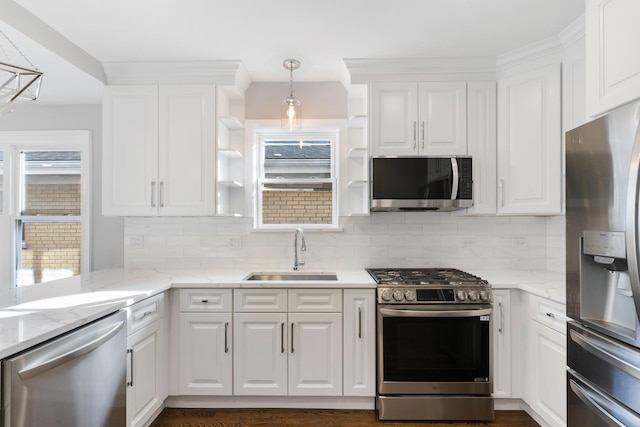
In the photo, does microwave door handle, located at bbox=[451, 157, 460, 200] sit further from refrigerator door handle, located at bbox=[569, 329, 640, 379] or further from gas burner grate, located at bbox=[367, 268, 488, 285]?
refrigerator door handle, located at bbox=[569, 329, 640, 379]

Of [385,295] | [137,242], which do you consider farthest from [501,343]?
[137,242]

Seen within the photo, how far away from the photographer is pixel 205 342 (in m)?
2.40

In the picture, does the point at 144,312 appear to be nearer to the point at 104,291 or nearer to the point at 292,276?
the point at 104,291

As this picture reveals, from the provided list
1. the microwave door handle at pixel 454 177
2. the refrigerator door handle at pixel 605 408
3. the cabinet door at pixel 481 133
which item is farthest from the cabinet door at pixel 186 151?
the refrigerator door handle at pixel 605 408

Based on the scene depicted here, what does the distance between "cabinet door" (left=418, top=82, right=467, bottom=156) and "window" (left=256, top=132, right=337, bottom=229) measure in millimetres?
831

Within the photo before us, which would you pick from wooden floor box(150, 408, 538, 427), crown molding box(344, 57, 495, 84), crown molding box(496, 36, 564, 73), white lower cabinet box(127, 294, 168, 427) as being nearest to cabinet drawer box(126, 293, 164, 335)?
white lower cabinet box(127, 294, 168, 427)

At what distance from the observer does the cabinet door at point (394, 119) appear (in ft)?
8.89

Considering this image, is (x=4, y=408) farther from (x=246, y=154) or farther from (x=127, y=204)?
(x=246, y=154)

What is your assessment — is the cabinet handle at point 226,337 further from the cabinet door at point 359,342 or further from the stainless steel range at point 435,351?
the stainless steel range at point 435,351

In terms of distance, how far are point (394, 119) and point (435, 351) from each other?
1.65 metres

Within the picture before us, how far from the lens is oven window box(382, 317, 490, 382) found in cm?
230

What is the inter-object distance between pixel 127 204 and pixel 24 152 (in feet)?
4.55

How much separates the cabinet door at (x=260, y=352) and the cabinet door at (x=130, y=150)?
1.15 meters

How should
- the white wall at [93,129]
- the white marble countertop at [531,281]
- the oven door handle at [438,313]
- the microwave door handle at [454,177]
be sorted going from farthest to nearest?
the white wall at [93,129] → the microwave door handle at [454,177] → the oven door handle at [438,313] → the white marble countertop at [531,281]
